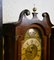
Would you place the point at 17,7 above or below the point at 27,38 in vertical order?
above

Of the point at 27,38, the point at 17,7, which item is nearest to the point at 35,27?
the point at 27,38

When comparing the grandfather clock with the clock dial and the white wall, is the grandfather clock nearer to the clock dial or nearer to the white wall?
the clock dial

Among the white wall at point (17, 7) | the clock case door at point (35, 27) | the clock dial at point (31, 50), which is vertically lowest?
the clock dial at point (31, 50)

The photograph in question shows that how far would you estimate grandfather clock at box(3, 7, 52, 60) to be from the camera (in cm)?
112

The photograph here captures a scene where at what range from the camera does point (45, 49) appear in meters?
1.24

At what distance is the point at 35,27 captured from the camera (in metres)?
1.20

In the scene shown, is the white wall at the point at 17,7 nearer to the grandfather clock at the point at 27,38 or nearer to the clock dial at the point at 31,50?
the grandfather clock at the point at 27,38

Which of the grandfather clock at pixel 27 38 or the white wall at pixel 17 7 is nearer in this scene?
the grandfather clock at pixel 27 38

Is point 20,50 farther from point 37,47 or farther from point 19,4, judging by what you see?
point 19,4

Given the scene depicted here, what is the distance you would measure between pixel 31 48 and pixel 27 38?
78 mm

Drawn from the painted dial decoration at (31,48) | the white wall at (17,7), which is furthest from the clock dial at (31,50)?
the white wall at (17,7)

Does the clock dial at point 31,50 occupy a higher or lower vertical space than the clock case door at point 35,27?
lower

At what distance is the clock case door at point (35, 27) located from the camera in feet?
3.68

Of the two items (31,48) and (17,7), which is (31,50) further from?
(17,7)
